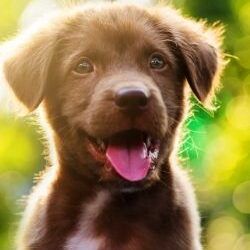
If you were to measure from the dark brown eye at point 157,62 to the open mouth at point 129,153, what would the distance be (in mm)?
514

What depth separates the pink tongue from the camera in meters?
5.55

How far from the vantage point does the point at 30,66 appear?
19.6 ft

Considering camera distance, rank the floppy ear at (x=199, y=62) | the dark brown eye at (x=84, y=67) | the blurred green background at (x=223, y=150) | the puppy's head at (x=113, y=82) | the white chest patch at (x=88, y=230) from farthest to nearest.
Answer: the blurred green background at (x=223, y=150) → the floppy ear at (x=199, y=62) → the dark brown eye at (x=84, y=67) → the white chest patch at (x=88, y=230) → the puppy's head at (x=113, y=82)

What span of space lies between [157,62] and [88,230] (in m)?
1.18

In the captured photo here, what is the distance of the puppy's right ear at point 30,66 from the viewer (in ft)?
19.3

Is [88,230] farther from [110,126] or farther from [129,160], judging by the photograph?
[110,126]

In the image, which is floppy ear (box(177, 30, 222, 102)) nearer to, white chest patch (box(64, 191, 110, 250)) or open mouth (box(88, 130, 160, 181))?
open mouth (box(88, 130, 160, 181))

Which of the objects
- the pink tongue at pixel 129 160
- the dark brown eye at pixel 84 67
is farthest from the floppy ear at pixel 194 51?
the pink tongue at pixel 129 160

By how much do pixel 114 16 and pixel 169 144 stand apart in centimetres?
92

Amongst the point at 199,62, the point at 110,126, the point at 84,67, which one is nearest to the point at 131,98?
the point at 110,126

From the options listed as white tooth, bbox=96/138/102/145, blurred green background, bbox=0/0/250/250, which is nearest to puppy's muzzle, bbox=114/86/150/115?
white tooth, bbox=96/138/102/145

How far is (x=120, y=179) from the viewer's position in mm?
5602

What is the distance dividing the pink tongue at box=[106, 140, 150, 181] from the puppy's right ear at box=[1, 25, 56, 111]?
641 mm

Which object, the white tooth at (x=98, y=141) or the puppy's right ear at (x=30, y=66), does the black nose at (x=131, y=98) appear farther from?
the puppy's right ear at (x=30, y=66)
